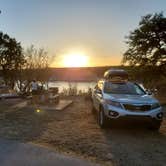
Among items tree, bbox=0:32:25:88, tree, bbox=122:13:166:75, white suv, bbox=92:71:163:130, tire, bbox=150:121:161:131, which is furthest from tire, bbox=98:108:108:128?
tree, bbox=0:32:25:88

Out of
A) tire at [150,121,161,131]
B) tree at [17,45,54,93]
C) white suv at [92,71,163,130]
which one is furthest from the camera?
tree at [17,45,54,93]

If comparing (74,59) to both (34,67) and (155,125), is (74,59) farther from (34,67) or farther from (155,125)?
(155,125)

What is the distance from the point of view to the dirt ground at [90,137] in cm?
555

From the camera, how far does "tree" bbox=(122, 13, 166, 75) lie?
768 inches

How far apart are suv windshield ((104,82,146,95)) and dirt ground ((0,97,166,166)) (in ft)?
3.98

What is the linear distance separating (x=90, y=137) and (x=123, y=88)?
2.94m

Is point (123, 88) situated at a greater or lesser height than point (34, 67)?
lesser

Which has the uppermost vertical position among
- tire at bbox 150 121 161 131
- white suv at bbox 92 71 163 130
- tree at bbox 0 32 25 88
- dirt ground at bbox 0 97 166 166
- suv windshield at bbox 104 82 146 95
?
tree at bbox 0 32 25 88

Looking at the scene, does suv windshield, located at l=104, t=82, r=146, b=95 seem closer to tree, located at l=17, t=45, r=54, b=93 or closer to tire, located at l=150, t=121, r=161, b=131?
tire, located at l=150, t=121, r=161, b=131

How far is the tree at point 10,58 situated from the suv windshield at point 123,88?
627 inches

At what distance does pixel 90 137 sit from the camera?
7125 mm

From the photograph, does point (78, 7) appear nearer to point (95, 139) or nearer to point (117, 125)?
point (117, 125)

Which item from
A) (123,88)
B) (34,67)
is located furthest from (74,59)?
(123,88)

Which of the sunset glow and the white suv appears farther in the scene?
the sunset glow
